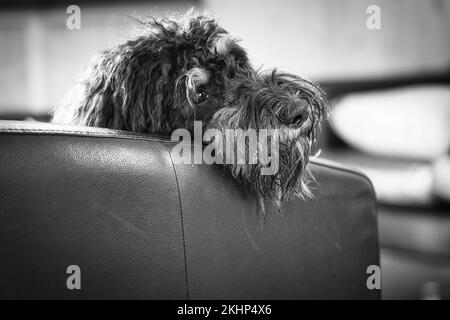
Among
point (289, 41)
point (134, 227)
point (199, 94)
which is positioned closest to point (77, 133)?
point (134, 227)

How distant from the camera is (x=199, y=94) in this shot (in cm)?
148

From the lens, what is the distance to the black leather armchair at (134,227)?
0.96m

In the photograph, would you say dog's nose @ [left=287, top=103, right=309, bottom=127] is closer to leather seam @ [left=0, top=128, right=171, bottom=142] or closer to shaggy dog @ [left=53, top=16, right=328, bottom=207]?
shaggy dog @ [left=53, top=16, right=328, bottom=207]

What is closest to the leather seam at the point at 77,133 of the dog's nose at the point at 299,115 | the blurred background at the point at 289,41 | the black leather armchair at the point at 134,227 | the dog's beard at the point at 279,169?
the black leather armchair at the point at 134,227

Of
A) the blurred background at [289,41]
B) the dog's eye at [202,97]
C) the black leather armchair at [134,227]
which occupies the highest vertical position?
the blurred background at [289,41]

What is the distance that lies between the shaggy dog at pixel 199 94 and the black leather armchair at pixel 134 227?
111 millimetres

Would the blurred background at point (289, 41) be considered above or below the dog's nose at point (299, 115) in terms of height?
above

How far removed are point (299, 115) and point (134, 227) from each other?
0.51 m

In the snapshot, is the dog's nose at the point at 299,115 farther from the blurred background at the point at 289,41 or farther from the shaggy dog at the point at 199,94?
the blurred background at the point at 289,41

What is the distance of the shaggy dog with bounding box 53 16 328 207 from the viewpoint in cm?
132

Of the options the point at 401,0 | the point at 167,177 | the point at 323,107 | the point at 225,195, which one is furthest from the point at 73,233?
the point at 401,0

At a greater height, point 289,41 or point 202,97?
point 289,41

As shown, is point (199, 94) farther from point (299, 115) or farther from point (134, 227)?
point (134, 227)

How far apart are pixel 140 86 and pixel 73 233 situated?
1.82ft
